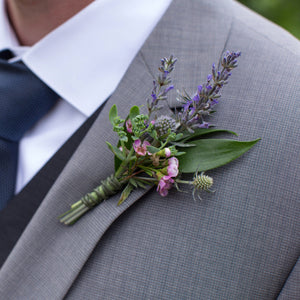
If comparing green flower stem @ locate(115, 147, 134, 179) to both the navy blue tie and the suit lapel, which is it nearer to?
the suit lapel

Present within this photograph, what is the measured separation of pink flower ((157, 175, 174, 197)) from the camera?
25.1 inches

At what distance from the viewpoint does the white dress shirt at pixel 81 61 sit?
0.90 metres

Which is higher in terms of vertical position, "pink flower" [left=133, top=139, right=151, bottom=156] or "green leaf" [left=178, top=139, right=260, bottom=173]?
"pink flower" [left=133, top=139, right=151, bottom=156]

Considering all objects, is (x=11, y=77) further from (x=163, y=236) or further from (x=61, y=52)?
(x=163, y=236)

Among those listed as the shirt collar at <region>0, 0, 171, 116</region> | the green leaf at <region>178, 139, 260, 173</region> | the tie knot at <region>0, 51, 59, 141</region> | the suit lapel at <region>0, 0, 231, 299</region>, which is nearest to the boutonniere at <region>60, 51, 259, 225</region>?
the green leaf at <region>178, 139, 260, 173</region>

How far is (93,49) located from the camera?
94 centimetres

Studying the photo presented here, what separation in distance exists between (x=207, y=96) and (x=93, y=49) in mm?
458

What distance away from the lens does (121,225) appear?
2.44 feet

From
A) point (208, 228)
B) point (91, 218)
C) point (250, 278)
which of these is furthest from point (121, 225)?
point (250, 278)

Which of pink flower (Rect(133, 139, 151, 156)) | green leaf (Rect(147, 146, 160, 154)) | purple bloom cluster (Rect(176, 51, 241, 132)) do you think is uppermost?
purple bloom cluster (Rect(176, 51, 241, 132))

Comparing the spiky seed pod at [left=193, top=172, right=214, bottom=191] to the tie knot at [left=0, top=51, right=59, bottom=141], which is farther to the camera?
the tie knot at [left=0, top=51, right=59, bottom=141]

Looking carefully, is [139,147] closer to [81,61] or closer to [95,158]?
[95,158]

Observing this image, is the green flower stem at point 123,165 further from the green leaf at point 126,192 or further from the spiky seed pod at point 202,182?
the spiky seed pod at point 202,182

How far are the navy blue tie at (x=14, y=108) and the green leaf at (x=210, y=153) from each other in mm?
506
